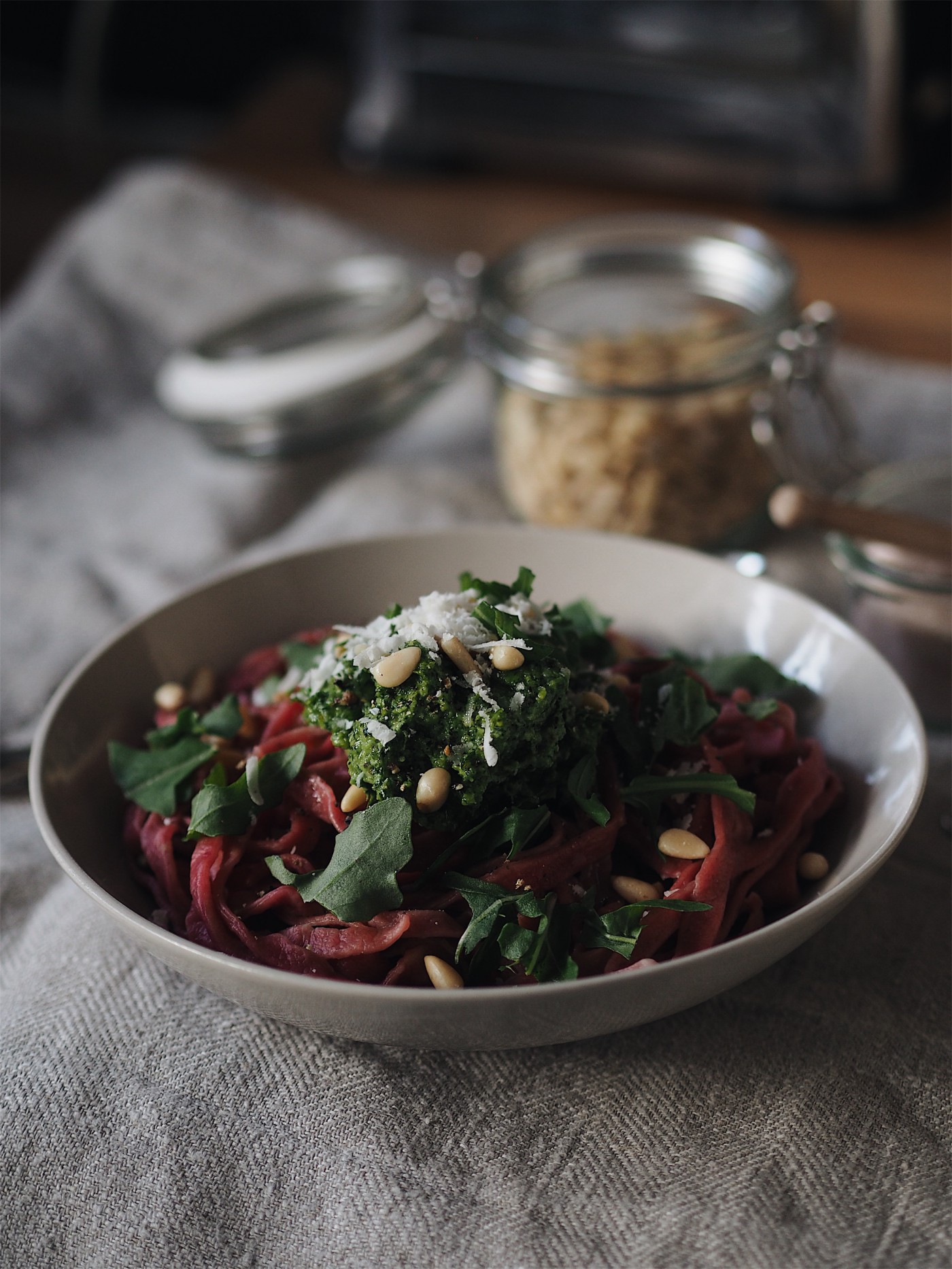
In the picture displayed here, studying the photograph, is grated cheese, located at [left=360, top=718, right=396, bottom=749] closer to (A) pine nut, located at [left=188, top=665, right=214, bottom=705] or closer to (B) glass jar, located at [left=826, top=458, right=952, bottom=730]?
Answer: (A) pine nut, located at [left=188, top=665, right=214, bottom=705]

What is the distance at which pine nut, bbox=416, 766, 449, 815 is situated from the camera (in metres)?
1.27

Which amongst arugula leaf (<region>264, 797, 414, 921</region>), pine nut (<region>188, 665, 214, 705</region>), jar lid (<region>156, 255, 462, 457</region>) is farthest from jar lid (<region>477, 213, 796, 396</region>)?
arugula leaf (<region>264, 797, 414, 921</region>)

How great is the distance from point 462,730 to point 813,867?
0.45 m

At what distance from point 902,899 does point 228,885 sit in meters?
0.86

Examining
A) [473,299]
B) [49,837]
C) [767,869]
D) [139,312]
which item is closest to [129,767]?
[49,837]

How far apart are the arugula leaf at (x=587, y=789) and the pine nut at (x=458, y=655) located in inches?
6.2

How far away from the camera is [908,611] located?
5.97 feet

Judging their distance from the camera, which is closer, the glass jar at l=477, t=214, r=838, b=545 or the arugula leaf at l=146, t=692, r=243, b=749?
the arugula leaf at l=146, t=692, r=243, b=749

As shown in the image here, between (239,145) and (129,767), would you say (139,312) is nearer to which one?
(239,145)

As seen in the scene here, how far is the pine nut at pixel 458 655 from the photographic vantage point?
131 centimetres

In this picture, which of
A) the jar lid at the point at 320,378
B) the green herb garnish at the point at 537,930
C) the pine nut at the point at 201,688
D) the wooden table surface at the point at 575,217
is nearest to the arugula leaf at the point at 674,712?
the green herb garnish at the point at 537,930

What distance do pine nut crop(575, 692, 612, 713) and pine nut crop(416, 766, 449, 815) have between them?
19 cm

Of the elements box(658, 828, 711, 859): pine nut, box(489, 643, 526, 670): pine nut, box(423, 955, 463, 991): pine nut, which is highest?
box(489, 643, 526, 670): pine nut

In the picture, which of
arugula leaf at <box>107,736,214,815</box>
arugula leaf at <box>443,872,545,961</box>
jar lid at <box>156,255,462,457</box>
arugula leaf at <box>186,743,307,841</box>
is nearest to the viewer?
arugula leaf at <box>443,872,545,961</box>
